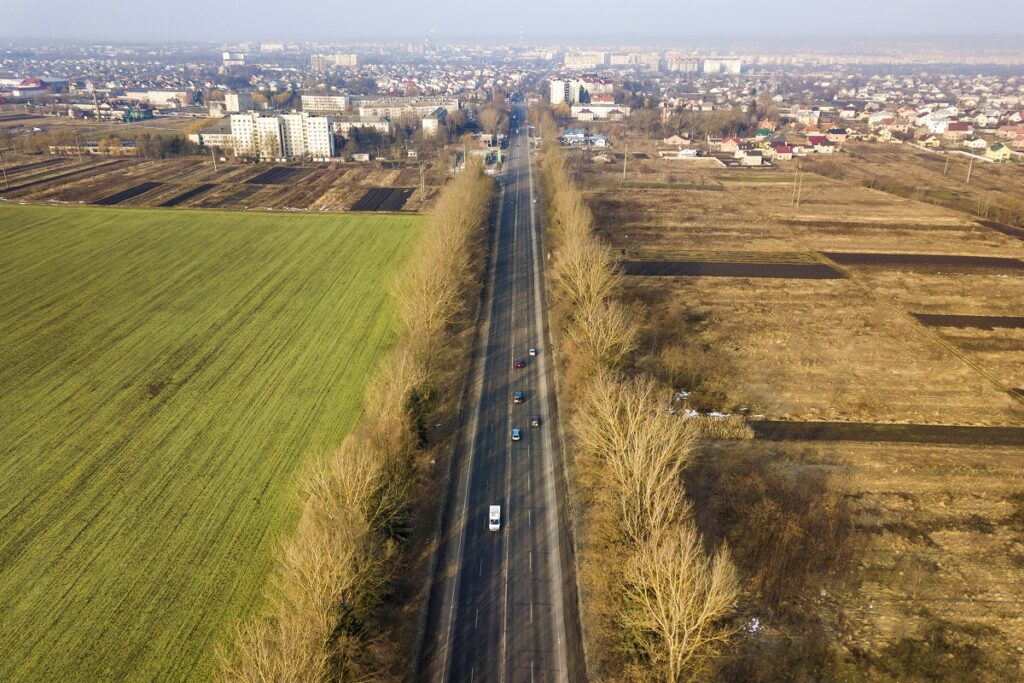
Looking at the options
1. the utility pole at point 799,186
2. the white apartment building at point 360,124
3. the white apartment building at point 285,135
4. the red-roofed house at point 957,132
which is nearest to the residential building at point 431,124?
the white apartment building at point 360,124

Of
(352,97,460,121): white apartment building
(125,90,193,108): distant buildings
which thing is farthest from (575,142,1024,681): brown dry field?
(125,90,193,108): distant buildings

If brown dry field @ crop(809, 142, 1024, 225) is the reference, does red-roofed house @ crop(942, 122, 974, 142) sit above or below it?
above

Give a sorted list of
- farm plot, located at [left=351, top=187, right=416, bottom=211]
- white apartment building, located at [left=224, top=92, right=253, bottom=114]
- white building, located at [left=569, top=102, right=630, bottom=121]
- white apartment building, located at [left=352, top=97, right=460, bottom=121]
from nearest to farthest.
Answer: farm plot, located at [left=351, top=187, right=416, bottom=211] < white apartment building, located at [left=352, top=97, right=460, bottom=121] < white apartment building, located at [left=224, top=92, right=253, bottom=114] < white building, located at [left=569, top=102, right=630, bottom=121]

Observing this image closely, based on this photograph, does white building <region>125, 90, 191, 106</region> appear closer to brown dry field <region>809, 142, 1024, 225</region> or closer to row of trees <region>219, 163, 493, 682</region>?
brown dry field <region>809, 142, 1024, 225</region>

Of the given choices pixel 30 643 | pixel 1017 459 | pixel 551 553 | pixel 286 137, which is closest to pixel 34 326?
pixel 30 643

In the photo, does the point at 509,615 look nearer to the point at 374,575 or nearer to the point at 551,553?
the point at 551,553

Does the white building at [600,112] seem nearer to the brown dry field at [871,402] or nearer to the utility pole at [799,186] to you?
the utility pole at [799,186]
